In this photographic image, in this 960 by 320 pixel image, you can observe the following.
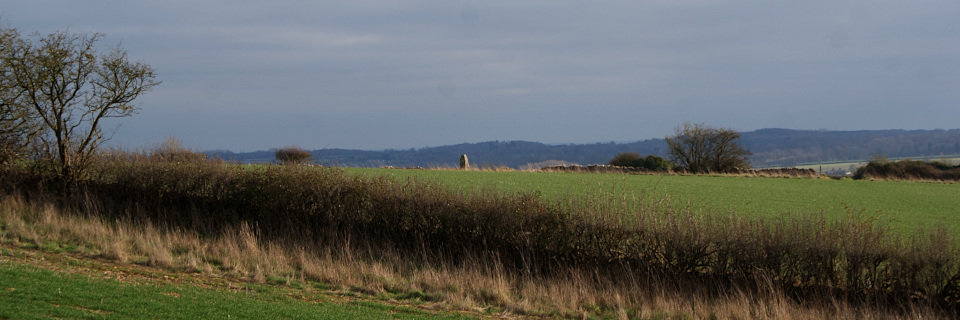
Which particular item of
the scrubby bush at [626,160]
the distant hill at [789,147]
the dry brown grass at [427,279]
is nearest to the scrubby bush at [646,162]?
the scrubby bush at [626,160]

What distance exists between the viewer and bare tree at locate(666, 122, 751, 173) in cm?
4588

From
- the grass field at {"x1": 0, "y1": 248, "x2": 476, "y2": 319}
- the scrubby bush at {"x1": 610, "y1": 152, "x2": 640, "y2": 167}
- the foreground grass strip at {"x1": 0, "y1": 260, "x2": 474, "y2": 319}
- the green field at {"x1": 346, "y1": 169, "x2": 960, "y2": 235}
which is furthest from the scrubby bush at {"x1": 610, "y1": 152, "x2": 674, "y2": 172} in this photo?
the foreground grass strip at {"x1": 0, "y1": 260, "x2": 474, "y2": 319}

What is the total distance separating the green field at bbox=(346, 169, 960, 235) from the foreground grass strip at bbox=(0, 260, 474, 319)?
22.6 feet

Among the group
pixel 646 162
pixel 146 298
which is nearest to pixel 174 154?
pixel 146 298

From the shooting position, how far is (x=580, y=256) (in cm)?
1357

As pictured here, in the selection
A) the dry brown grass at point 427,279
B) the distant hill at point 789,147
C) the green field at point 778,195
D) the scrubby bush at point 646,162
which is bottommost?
the dry brown grass at point 427,279

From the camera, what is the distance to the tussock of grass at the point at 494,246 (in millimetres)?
10977

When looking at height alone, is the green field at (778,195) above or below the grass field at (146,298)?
above

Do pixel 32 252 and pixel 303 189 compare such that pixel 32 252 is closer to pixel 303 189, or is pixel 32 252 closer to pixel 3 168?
pixel 303 189

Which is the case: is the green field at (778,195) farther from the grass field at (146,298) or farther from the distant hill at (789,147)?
the distant hill at (789,147)

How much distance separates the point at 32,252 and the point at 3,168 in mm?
10061

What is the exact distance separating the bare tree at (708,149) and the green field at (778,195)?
19519 millimetres

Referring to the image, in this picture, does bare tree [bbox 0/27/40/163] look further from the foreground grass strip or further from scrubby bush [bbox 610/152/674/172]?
scrubby bush [bbox 610/152/674/172]

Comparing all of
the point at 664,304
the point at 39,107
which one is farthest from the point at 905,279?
the point at 39,107
